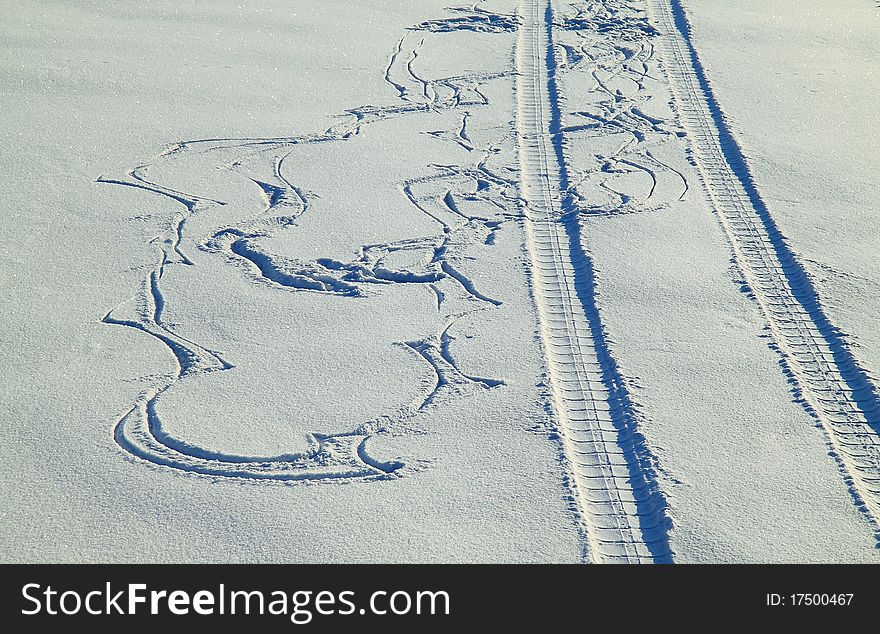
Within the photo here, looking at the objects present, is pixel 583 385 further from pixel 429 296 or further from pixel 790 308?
pixel 790 308

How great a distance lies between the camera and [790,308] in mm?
4188

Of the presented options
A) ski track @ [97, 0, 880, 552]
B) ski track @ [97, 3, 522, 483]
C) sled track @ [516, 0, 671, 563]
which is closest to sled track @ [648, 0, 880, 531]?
ski track @ [97, 0, 880, 552]

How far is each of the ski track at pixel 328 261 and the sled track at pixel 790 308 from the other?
1.11 meters

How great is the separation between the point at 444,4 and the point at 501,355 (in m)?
4.88

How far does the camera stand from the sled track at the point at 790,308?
337cm

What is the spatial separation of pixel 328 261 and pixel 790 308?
79.0 inches

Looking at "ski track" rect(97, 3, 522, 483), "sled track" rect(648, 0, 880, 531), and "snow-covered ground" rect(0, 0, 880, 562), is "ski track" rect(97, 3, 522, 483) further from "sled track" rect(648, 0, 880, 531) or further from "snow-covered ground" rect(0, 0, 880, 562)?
"sled track" rect(648, 0, 880, 531)

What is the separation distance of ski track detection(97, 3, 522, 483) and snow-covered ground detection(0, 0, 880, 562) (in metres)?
0.02

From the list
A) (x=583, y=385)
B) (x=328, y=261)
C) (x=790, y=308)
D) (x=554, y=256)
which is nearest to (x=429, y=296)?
(x=328, y=261)

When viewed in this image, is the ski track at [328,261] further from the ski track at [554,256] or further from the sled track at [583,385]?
the sled track at [583,385]

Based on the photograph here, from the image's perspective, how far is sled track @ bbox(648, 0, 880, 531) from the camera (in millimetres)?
3371

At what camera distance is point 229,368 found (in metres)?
3.69
